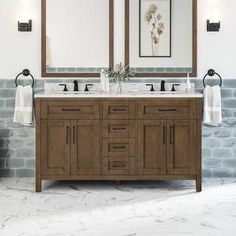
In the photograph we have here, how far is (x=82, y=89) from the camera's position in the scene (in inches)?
230

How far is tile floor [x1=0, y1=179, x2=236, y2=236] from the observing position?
4.05 meters

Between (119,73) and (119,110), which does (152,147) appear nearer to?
(119,110)

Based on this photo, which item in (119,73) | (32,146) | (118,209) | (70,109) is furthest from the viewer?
(32,146)

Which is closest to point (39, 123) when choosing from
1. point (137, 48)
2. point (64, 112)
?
point (64, 112)

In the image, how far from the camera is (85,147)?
209 inches

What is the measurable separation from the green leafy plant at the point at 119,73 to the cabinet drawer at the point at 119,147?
681 mm

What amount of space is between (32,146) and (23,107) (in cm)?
45

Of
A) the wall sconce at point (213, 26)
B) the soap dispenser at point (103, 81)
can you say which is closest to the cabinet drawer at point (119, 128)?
the soap dispenser at point (103, 81)

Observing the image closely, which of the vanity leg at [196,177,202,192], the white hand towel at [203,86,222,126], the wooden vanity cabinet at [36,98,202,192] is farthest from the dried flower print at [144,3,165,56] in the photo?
the vanity leg at [196,177,202,192]

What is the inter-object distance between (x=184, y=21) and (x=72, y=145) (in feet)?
5.73

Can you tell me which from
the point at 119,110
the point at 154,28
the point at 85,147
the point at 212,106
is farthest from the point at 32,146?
the point at 212,106

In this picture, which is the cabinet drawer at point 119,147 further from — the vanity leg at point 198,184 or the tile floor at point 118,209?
the vanity leg at point 198,184

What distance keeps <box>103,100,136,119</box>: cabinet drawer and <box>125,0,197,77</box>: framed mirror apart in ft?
2.21

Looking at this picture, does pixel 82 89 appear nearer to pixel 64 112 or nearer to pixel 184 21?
pixel 64 112
